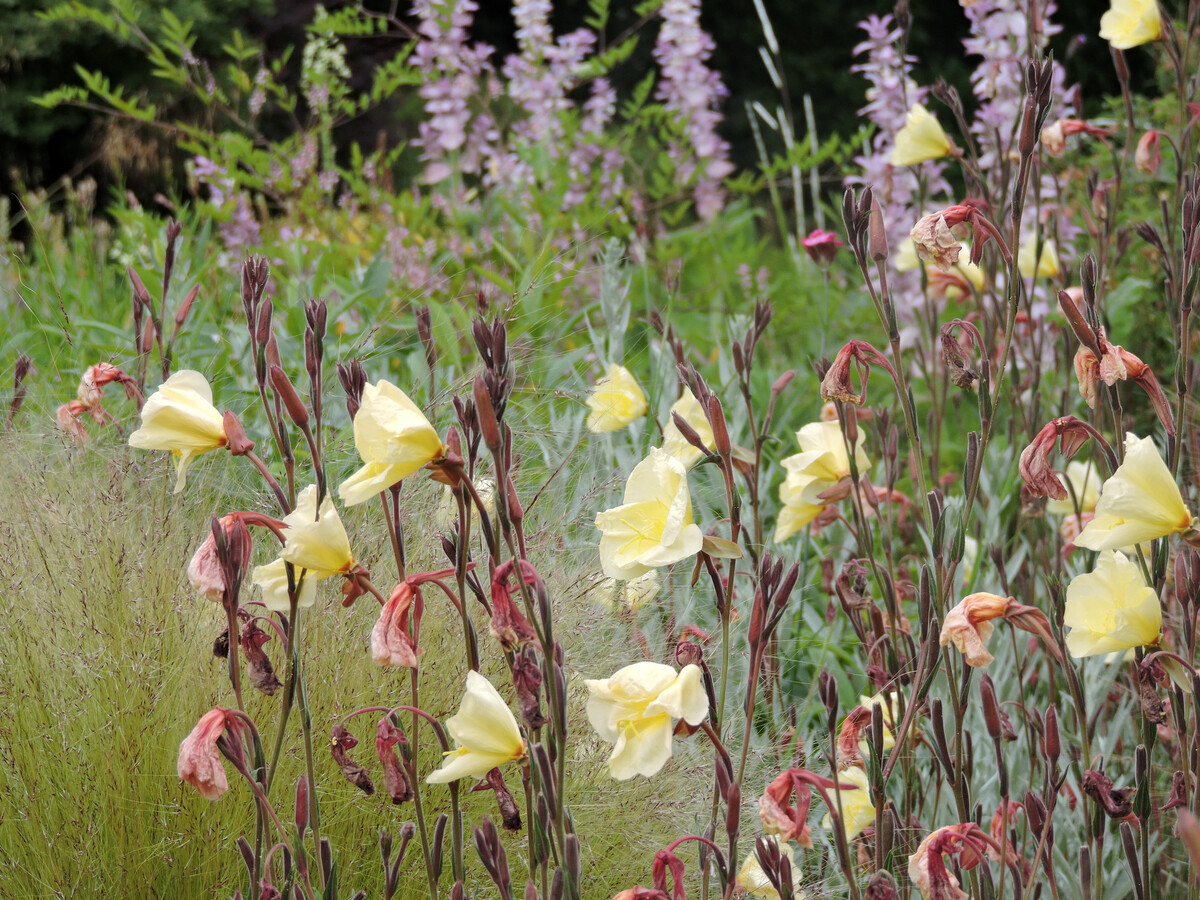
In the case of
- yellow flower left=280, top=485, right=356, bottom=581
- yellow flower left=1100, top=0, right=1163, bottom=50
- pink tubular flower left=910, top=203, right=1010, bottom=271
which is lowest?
yellow flower left=280, top=485, right=356, bottom=581

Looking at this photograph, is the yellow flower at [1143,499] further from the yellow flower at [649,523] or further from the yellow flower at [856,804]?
the yellow flower at [856,804]

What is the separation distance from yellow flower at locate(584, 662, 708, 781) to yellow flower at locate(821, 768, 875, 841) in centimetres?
48

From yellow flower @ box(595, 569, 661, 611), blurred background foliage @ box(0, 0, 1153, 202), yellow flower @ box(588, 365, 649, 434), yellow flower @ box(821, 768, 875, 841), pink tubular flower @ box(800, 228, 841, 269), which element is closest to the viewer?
yellow flower @ box(821, 768, 875, 841)

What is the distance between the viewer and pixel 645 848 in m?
1.31

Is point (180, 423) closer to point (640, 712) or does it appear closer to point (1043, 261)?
point (640, 712)

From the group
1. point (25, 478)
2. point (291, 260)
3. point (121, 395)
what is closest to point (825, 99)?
point (291, 260)

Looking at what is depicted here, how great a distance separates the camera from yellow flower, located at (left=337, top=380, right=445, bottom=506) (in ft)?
2.70

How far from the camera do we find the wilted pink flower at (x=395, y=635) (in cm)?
85

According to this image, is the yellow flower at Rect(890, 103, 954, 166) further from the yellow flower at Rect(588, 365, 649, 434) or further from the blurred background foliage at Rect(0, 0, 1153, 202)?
the blurred background foliage at Rect(0, 0, 1153, 202)

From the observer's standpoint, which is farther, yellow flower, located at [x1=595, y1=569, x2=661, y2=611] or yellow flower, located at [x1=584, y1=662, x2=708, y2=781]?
yellow flower, located at [x1=595, y1=569, x2=661, y2=611]

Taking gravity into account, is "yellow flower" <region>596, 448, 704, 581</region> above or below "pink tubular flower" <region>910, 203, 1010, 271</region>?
below

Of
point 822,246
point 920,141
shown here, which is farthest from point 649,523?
point 920,141

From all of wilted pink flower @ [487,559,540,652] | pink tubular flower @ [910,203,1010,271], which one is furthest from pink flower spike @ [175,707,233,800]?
pink tubular flower @ [910,203,1010,271]

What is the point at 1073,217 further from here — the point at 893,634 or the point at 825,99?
the point at 825,99
